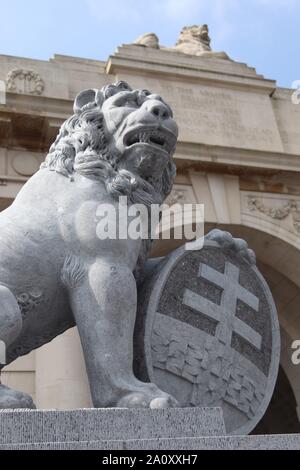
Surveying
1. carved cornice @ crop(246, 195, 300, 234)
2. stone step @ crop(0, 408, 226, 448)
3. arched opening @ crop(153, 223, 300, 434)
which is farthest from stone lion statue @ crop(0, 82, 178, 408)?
carved cornice @ crop(246, 195, 300, 234)

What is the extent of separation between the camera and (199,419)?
2418 millimetres

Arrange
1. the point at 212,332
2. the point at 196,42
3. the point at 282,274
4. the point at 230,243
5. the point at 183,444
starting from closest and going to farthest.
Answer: the point at 183,444
the point at 212,332
the point at 230,243
the point at 282,274
the point at 196,42

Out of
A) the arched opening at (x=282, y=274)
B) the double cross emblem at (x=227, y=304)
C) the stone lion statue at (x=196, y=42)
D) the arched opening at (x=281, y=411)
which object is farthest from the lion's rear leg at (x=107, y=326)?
the arched opening at (x=281, y=411)

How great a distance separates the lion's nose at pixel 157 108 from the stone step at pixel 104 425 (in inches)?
57.7

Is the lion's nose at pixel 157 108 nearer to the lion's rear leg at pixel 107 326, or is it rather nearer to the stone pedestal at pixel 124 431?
the lion's rear leg at pixel 107 326

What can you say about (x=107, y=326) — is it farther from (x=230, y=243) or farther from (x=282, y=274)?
(x=282, y=274)

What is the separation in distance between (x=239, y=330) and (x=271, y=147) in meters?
8.48

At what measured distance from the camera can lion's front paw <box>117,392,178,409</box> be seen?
253 centimetres

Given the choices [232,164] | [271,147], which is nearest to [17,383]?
[232,164]

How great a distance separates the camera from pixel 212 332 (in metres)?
3.18

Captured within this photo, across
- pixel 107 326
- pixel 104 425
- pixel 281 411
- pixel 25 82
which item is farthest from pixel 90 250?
pixel 281 411

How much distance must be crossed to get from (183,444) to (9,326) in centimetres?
88

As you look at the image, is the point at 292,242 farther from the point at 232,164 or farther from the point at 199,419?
the point at 199,419

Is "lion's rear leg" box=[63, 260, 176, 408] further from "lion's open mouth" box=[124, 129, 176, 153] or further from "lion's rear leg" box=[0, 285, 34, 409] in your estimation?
"lion's open mouth" box=[124, 129, 176, 153]
